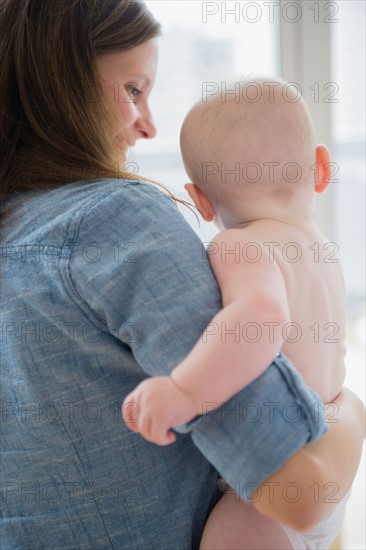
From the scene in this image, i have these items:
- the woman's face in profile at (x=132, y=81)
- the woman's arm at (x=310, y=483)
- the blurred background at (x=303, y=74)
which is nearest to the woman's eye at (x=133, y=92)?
the woman's face in profile at (x=132, y=81)

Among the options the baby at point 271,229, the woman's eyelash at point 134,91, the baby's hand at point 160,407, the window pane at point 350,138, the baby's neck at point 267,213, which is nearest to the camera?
the baby's hand at point 160,407

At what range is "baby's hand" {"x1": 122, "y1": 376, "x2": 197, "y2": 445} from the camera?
0.67 metres

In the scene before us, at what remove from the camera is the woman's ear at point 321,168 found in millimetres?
946

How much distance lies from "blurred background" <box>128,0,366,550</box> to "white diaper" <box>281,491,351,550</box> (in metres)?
1.07

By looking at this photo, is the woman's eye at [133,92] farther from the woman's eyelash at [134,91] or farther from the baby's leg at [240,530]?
the baby's leg at [240,530]

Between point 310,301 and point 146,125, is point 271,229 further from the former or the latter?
→ point 146,125

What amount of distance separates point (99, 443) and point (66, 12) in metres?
0.57

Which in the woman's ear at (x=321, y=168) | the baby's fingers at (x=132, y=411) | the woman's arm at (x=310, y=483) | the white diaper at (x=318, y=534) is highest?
the woman's ear at (x=321, y=168)

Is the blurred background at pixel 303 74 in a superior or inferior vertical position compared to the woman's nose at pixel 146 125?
inferior

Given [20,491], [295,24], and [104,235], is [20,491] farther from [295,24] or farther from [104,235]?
[295,24]

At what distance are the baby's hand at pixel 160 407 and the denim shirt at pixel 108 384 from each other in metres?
0.03

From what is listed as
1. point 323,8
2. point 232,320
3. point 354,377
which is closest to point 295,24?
point 323,8

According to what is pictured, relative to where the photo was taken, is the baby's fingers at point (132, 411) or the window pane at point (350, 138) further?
the window pane at point (350, 138)

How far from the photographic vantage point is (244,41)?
1.92 metres
